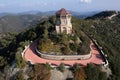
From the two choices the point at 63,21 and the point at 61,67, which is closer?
the point at 61,67

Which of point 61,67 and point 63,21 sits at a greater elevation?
point 63,21

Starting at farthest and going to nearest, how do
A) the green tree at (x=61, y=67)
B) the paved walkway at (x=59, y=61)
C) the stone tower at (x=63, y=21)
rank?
the stone tower at (x=63, y=21)
the paved walkway at (x=59, y=61)
the green tree at (x=61, y=67)

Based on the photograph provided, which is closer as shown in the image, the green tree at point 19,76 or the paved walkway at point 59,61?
the green tree at point 19,76

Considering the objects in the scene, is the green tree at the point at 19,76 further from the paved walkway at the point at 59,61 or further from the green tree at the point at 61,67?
the green tree at the point at 61,67

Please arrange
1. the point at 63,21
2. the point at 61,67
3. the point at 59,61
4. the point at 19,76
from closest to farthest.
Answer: the point at 19,76
the point at 61,67
the point at 59,61
the point at 63,21

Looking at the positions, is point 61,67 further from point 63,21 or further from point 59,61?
point 63,21

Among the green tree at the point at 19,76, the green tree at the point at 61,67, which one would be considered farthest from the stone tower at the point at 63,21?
the green tree at the point at 19,76

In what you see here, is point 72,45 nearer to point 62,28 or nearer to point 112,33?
point 62,28

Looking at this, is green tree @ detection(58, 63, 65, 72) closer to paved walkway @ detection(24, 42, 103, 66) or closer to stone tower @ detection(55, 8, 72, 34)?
paved walkway @ detection(24, 42, 103, 66)

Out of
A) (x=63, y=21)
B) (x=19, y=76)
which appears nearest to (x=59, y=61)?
(x=19, y=76)
